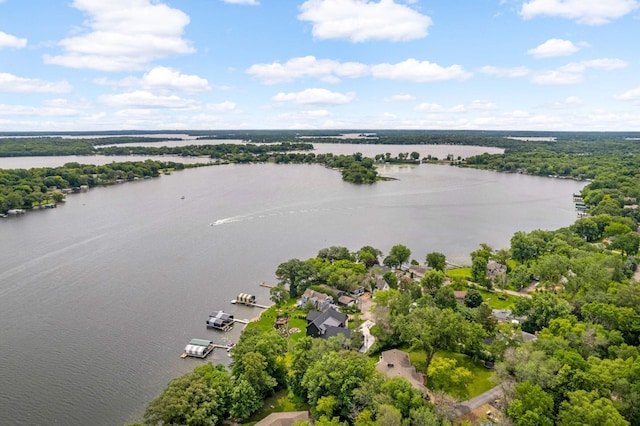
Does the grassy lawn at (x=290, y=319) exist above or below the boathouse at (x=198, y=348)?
above

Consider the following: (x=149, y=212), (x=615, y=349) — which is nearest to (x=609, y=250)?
(x=615, y=349)

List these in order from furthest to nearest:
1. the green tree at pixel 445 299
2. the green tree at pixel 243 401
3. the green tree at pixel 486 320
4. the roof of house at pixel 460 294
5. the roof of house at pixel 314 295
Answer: the roof of house at pixel 460 294 < the roof of house at pixel 314 295 < the green tree at pixel 445 299 < the green tree at pixel 486 320 < the green tree at pixel 243 401

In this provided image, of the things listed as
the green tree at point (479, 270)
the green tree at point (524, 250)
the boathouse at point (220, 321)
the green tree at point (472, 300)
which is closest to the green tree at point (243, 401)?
the boathouse at point (220, 321)

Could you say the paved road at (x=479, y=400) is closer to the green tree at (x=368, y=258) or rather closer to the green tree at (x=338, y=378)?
the green tree at (x=338, y=378)

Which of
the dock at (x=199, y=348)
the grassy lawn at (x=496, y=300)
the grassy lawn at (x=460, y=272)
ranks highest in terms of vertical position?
the grassy lawn at (x=460, y=272)

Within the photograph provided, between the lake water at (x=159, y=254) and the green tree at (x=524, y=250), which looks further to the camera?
the green tree at (x=524, y=250)

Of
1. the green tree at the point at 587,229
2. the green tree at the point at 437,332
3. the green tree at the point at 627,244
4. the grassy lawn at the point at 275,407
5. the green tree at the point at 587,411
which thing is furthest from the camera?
the green tree at the point at 587,229

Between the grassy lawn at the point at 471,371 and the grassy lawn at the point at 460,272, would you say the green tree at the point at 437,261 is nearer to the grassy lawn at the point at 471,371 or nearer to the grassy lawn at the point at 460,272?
the grassy lawn at the point at 460,272

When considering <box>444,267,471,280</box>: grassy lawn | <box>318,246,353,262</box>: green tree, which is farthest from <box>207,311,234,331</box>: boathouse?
<box>444,267,471,280</box>: grassy lawn

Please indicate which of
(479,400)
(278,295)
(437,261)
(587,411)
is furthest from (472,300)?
(278,295)

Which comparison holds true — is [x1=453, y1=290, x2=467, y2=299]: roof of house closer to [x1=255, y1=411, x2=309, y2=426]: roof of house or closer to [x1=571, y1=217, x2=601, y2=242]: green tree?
[x1=255, y1=411, x2=309, y2=426]: roof of house
